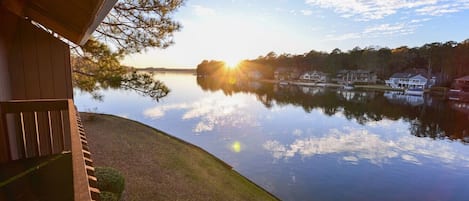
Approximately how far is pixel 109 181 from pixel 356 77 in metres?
53.7

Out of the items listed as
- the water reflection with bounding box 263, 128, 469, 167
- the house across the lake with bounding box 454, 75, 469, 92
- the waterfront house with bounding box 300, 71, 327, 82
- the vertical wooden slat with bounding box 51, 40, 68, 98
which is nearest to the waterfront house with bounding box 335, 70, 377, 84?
the waterfront house with bounding box 300, 71, 327, 82

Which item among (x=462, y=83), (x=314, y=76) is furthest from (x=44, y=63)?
(x=314, y=76)

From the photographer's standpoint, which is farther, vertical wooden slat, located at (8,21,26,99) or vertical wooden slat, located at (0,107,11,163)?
vertical wooden slat, located at (8,21,26,99)

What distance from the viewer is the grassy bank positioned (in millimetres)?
4925

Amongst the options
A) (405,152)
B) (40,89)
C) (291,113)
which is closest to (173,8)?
(40,89)

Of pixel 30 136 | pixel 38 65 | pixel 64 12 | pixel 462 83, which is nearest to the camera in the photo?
pixel 64 12

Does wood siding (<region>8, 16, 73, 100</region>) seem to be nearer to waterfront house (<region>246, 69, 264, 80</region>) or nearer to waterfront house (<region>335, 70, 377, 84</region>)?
waterfront house (<region>335, 70, 377, 84</region>)

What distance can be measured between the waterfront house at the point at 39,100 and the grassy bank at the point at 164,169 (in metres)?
1.51

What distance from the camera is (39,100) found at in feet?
10.8

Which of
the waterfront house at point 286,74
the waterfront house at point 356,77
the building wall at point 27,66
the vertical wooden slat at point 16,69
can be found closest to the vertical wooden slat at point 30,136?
the building wall at point 27,66

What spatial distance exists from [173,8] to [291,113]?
13.6m

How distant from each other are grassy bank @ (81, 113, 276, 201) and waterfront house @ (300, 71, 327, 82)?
4940cm

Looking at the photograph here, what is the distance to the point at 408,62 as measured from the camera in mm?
44656

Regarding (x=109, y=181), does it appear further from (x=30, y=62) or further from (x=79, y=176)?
(x=30, y=62)
